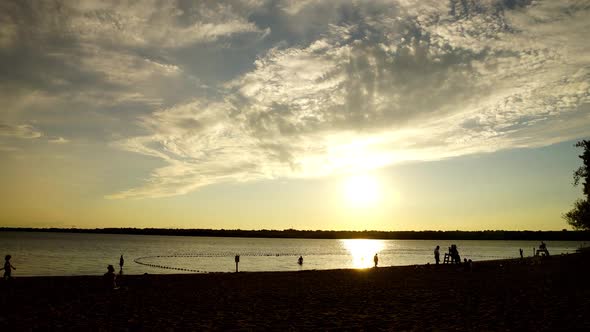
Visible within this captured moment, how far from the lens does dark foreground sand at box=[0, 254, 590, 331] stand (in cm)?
1512

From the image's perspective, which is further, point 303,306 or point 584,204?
point 584,204

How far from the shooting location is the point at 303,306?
19.8 metres

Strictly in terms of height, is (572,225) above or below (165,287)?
above

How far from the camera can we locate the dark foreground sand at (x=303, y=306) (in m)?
15.1

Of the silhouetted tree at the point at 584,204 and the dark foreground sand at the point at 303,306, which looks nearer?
the dark foreground sand at the point at 303,306

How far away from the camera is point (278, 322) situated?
626 inches

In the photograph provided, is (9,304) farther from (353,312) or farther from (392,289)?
(392,289)

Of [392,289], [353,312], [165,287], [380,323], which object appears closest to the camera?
[380,323]

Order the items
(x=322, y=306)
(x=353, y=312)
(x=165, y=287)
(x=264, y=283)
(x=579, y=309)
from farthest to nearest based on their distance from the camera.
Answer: (x=264, y=283) → (x=165, y=287) → (x=322, y=306) → (x=353, y=312) → (x=579, y=309)

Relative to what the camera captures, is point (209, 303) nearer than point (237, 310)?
No

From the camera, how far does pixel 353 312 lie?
58.2 ft

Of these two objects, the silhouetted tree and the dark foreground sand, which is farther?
the silhouetted tree

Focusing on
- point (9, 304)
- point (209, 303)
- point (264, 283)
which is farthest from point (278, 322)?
point (264, 283)

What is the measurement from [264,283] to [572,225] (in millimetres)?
54703
